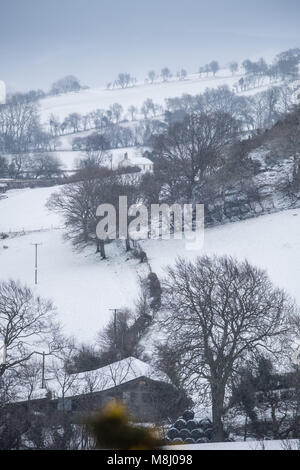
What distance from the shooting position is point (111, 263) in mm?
36500

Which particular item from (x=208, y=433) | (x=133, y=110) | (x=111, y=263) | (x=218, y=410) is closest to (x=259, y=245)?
(x=111, y=263)

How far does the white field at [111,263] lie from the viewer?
1139 inches

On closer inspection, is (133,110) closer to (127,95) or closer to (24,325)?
(127,95)

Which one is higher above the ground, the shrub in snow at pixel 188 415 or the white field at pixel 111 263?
the white field at pixel 111 263

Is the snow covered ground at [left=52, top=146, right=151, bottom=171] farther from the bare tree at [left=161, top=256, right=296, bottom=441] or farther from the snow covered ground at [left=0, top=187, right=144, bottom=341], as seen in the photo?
the bare tree at [left=161, top=256, right=296, bottom=441]

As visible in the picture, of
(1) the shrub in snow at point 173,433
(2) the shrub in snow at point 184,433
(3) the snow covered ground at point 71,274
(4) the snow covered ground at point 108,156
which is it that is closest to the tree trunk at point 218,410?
(2) the shrub in snow at point 184,433

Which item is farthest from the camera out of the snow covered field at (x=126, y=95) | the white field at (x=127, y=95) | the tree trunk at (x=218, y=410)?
the snow covered field at (x=126, y=95)

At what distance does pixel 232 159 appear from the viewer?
43312mm

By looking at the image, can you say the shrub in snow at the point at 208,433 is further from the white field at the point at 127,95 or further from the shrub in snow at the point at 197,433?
the white field at the point at 127,95

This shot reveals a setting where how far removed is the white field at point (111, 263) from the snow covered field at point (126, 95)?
10898cm

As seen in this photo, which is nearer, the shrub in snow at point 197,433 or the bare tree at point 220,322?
the shrub in snow at point 197,433

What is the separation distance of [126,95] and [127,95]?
72 cm

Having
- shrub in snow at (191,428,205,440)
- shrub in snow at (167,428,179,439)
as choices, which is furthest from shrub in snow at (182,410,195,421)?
shrub in snow at (167,428,179,439)
